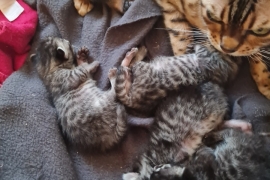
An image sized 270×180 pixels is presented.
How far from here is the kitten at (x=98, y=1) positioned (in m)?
1.92

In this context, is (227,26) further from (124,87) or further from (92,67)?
(92,67)

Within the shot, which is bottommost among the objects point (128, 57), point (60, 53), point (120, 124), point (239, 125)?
point (239, 125)

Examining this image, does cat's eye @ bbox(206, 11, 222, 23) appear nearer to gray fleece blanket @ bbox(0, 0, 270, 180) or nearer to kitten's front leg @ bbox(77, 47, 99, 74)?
gray fleece blanket @ bbox(0, 0, 270, 180)

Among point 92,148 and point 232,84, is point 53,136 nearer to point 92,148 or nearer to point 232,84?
point 92,148

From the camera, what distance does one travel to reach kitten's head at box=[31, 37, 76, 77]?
1.80m

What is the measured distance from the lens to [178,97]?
1652mm

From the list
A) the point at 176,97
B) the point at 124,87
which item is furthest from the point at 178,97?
the point at 124,87

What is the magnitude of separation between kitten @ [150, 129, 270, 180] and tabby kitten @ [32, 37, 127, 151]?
0.26 m

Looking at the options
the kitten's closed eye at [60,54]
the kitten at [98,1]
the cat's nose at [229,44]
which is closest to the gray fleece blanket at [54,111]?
the kitten at [98,1]

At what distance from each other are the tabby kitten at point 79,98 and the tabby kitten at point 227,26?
37 centimetres

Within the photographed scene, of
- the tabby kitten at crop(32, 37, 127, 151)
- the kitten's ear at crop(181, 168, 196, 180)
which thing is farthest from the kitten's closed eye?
the kitten's ear at crop(181, 168, 196, 180)

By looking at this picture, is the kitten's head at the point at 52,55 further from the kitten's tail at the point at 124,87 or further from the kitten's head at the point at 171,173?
the kitten's head at the point at 171,173

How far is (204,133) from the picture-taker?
1.62m

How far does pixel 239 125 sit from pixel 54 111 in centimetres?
78
